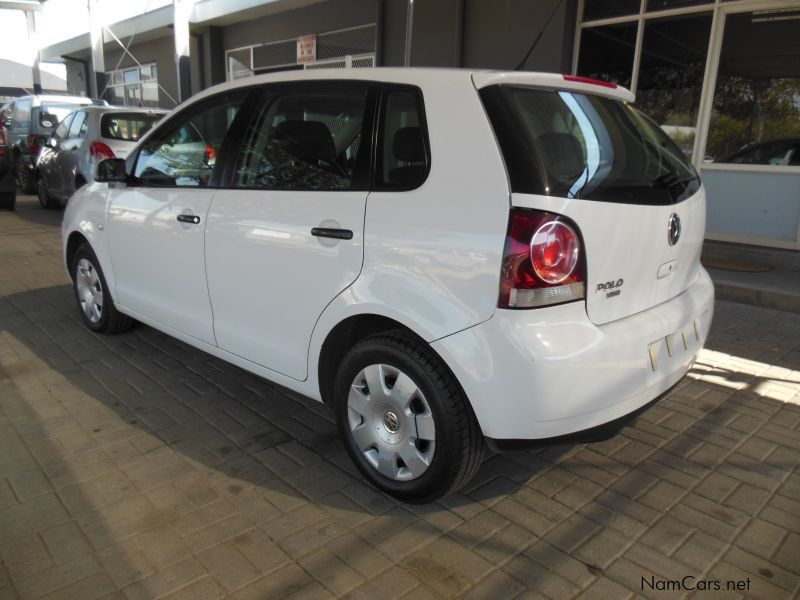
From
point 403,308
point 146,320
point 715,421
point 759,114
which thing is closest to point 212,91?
point 146,320

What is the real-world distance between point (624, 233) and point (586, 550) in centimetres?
121

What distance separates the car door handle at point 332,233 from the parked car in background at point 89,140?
6656 millimetres

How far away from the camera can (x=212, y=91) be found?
137 inches

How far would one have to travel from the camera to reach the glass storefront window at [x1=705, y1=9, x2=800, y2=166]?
6793mm

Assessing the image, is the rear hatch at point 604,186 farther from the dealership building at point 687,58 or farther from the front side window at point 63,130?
the front side window at point 63,130

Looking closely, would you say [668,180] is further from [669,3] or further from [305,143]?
[669,3]

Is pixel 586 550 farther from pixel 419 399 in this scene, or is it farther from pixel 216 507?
pixel 216 507

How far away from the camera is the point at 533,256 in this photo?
2170mm

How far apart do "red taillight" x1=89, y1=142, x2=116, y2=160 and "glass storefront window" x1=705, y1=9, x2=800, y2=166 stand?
773cm

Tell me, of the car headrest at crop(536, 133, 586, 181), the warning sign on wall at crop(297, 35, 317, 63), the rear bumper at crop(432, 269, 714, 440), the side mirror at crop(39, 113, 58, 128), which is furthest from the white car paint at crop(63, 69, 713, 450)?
the warning sign on wall at crop(297, 35, 317, 63)

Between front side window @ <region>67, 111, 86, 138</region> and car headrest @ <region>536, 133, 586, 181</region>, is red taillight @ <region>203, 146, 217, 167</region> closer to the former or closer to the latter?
car headrest @ <region>536, 133, 586, 181</region>

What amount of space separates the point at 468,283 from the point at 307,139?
3.97 ft

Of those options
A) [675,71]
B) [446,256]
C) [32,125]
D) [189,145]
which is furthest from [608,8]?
[32,125]

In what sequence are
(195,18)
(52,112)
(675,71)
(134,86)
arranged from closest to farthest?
1. (675,71)
2. (52,112)
3. (195,18)
4. (134,86)
